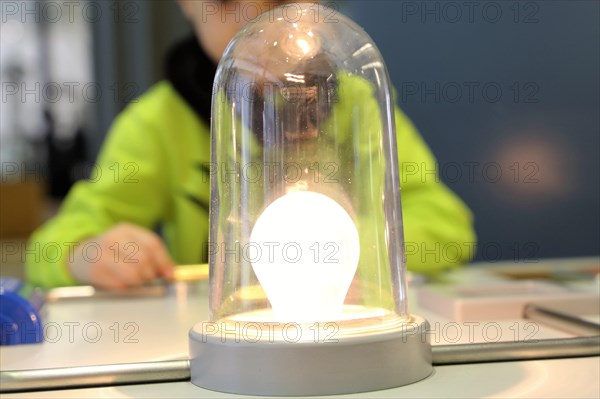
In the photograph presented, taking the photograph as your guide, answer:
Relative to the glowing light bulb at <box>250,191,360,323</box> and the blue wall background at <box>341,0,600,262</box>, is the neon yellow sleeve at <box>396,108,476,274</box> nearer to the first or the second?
the blue wall background at <box>341,0,600,262</box>

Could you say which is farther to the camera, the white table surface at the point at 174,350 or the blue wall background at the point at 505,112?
the blue wall background at the point at 505,112

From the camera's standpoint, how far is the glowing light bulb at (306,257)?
13.0 inches

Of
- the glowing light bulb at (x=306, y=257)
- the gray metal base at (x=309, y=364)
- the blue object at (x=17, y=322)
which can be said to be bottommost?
the blue object at (x=17, y=322)

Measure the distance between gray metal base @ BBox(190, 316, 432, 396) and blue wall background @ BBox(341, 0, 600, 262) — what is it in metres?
0.60

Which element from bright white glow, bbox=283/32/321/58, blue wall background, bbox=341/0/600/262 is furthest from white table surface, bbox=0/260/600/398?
blue wall background, bbox=341/0/600/262

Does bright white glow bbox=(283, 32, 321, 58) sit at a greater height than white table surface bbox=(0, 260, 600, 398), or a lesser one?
greater

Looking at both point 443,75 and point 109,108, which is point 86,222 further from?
point 109,108

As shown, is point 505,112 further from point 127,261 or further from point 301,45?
point 301,45

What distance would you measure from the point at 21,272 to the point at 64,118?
0.71 meters

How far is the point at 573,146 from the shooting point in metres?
1.02

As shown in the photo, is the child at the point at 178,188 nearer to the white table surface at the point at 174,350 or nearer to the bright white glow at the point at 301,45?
the white table surface at the point at 174,350

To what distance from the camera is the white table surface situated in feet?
0.99

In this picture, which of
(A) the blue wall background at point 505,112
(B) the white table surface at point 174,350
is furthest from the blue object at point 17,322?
(A) the blue wall background at point 505,112

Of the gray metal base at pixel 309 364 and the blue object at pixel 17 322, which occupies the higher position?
the gray metal base at pixel 309 364
